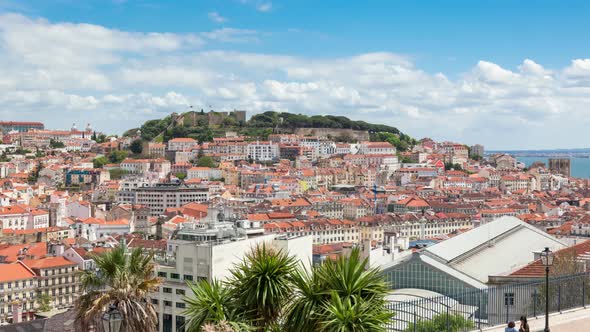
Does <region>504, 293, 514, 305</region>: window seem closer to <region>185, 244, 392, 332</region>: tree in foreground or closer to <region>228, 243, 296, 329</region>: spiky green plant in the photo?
<region>185, 244, 392, 332</region>: tree in foreground

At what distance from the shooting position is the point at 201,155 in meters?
127

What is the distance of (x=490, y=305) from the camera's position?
13703 mm

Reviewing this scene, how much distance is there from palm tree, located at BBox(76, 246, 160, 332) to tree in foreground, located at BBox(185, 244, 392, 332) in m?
0.69

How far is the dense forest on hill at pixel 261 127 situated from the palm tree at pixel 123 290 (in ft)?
415

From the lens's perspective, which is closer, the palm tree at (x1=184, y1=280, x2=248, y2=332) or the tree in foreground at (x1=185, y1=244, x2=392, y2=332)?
the tree in foreground at (x1=185, y1=244, x2=392, y2=332)

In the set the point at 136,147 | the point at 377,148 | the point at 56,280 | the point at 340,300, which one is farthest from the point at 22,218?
the point at 377,148

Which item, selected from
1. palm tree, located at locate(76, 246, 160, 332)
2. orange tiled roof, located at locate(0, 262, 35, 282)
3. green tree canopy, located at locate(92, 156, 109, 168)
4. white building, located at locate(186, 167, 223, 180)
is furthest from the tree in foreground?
green tree canopy, located at locate(92, 156, 109, 168)

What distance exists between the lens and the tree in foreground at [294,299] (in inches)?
387

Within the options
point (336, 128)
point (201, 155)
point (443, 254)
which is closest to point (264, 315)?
point (443, 254)

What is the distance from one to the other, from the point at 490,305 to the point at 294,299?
434cm

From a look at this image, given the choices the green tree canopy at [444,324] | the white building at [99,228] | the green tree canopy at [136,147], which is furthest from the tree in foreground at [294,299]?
the green tree canopy at [136,147]

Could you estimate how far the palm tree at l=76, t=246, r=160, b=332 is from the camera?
A: 10.7 meters

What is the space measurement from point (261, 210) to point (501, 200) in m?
33.2

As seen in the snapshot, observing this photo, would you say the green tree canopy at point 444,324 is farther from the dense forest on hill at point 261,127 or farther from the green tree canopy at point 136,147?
the dense forest on hill at point 261,127
